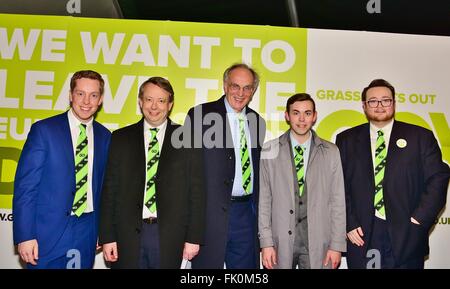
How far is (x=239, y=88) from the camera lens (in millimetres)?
3826

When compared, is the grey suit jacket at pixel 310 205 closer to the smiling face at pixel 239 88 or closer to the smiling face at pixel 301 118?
the smiling face at pixel 301 118

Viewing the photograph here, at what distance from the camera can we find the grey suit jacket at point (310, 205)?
3.56 meters

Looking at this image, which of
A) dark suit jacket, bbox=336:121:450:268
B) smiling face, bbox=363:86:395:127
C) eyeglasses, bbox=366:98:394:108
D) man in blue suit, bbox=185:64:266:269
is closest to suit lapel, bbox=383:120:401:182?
dark suit jacket, bbox=336:121:450:268

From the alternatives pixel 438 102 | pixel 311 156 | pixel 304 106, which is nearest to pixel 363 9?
pixel 438 102

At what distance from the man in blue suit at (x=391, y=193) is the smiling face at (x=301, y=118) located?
1.31 feet

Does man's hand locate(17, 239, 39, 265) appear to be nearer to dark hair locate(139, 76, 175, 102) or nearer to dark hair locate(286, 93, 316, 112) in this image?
dark hair locate(139, 76, 175, 102)

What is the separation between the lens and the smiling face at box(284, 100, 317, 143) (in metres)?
3.75

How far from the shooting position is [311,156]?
12.1ft

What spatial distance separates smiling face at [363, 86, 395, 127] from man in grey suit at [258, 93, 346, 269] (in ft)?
1.75

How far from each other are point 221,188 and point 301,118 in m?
0.88

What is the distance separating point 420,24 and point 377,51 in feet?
4.91

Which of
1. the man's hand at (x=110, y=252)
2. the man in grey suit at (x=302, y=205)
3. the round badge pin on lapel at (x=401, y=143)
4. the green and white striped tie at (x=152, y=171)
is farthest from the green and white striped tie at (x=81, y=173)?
the round badge pin on lapel at (x=401, y=143)
